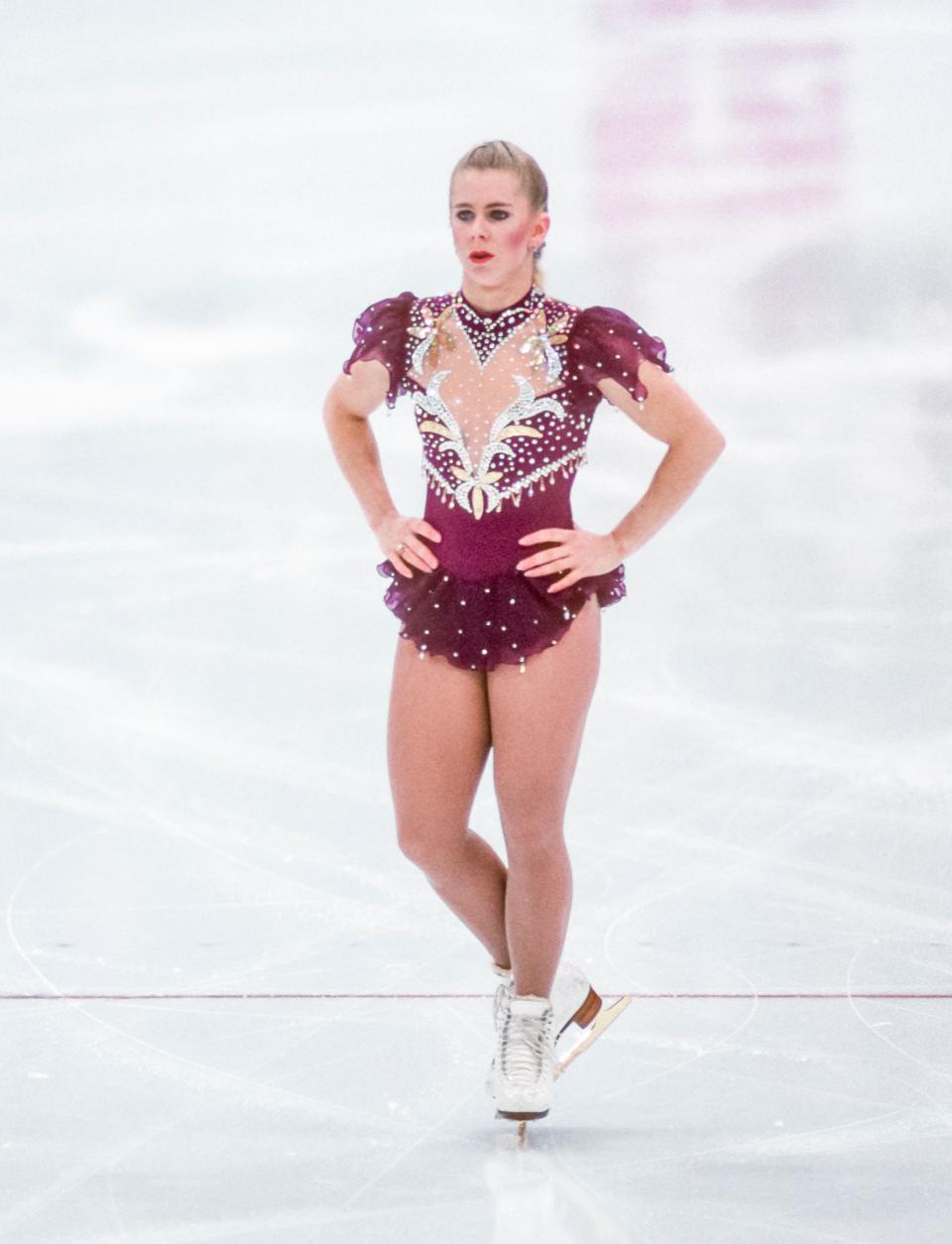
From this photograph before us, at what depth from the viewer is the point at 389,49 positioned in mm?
4742

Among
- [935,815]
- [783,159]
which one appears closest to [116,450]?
[783,159]

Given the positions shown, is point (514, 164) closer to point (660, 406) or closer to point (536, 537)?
point (660, 406)

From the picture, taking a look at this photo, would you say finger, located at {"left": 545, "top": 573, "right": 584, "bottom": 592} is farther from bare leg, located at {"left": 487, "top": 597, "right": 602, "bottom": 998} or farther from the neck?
the neck

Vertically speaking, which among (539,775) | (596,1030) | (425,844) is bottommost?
(596,1030)

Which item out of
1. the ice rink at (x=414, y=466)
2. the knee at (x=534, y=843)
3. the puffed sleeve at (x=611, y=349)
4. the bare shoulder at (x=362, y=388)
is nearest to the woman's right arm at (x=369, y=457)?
the bare shoulder at (x=362, y=388)

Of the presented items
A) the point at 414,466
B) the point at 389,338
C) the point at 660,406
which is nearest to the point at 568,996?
the point at 660,406

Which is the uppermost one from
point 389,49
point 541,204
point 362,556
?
point 389,49

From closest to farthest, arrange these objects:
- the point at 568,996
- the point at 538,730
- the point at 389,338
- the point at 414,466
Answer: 1. the point at 538,730
2. the point at 389,338
3. the point at 568,996
4. the point at 414,466

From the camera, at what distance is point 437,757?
255cm

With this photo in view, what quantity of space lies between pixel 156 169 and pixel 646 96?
130 centimetres

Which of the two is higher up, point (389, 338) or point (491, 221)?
point (491, 221)

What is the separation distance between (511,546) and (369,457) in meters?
0.32

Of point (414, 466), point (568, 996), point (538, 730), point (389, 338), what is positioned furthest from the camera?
point (414, 466)

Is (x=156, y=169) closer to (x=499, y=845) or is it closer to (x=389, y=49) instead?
(x=389, y=49)
